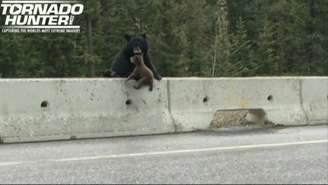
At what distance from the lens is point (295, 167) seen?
277 inches

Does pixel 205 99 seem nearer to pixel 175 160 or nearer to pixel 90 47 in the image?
pixel 175 160

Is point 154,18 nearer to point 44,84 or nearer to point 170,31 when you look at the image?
point 170,31

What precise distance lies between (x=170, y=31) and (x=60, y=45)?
28.6ft

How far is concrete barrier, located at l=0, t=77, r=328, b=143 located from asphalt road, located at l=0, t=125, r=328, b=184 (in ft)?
1.23

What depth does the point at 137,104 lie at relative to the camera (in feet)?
33.1

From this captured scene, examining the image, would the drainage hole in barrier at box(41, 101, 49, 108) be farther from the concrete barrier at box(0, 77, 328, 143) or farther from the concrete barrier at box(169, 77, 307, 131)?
the concrete barrier at box(169, 77, 307, 131)

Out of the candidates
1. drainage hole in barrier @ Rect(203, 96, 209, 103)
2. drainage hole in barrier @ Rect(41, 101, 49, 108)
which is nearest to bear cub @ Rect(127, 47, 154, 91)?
drainage hole in barrier @ Rect(203, 96, 209, 103)

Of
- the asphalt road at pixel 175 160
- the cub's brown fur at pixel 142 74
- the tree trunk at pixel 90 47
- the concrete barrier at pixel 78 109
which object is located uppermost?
the tree trunk at pixel 90 47

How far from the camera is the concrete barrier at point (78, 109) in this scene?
29.9 feet

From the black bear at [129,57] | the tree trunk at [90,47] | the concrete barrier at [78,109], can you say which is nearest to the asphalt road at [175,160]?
the concrete barrier at [78,109]

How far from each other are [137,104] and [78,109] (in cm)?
98
